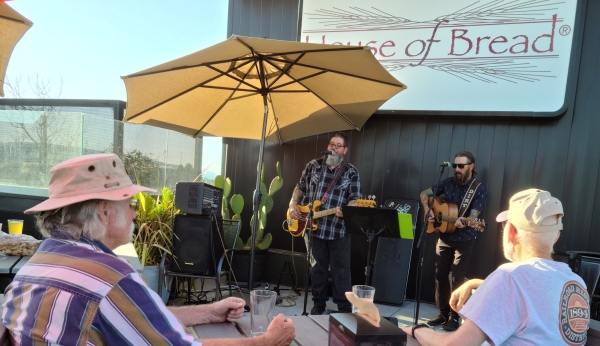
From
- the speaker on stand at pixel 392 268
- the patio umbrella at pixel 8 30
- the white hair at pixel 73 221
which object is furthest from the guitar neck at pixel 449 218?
the patio umbrella at pixel 8 30

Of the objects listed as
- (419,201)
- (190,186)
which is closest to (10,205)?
(190,186)

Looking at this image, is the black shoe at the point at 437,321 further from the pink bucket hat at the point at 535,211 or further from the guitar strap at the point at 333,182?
the pink bucket hat at the point at 535,211

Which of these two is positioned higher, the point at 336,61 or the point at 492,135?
the point at 336,61

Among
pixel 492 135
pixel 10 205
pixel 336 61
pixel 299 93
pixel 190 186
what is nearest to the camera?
pixel 336 61

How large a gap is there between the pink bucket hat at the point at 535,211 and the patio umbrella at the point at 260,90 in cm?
162

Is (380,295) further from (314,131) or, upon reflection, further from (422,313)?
(314,131)

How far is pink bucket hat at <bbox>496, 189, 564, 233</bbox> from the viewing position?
57.6 inches

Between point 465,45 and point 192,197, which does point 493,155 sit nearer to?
point 465,45

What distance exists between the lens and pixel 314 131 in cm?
458

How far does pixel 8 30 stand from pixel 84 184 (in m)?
2.37

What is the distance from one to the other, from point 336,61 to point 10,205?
431 cm

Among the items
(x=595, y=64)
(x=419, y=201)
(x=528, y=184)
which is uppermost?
(x=595, y=64)

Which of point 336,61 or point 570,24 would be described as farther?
point 570,24

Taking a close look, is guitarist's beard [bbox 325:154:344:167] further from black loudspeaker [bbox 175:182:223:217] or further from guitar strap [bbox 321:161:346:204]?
black loudspeaker [bbox 175:182:223:217]
